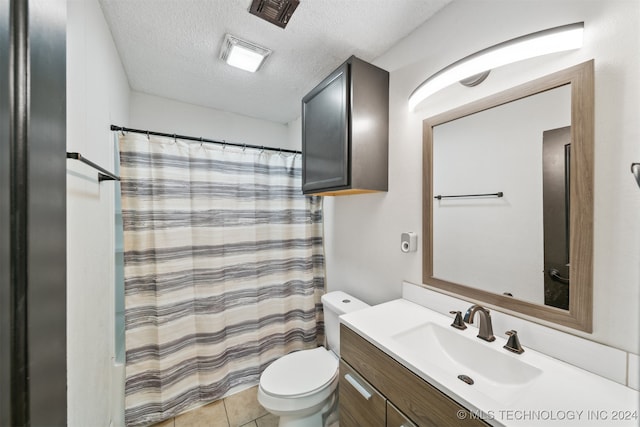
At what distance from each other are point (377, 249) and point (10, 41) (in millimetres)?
1657

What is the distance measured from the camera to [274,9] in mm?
1259

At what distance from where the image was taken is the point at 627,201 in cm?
77

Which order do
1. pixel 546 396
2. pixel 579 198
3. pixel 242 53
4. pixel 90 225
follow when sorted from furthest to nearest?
pixel 242 53
pixel 90 225
pixel 579 198
pixel 546 396

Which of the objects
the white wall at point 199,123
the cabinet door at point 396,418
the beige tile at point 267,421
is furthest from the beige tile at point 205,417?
the white wall at point 199,123

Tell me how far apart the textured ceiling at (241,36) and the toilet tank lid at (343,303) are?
1.70m

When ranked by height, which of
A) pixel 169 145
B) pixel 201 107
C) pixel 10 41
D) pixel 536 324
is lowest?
pixel 536 324

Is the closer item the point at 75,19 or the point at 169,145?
the point at 75,19

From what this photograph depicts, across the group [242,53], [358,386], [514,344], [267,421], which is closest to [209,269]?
[267,421]

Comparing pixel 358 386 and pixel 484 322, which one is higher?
pixel 484 322

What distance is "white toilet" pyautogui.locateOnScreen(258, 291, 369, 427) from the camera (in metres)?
1.32

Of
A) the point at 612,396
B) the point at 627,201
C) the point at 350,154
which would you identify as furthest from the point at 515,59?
the point at 612,396

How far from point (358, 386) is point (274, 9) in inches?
73.5

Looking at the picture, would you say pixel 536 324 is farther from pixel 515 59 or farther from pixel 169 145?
pixel 169 145

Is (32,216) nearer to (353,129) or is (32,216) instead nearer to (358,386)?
(358,386)
